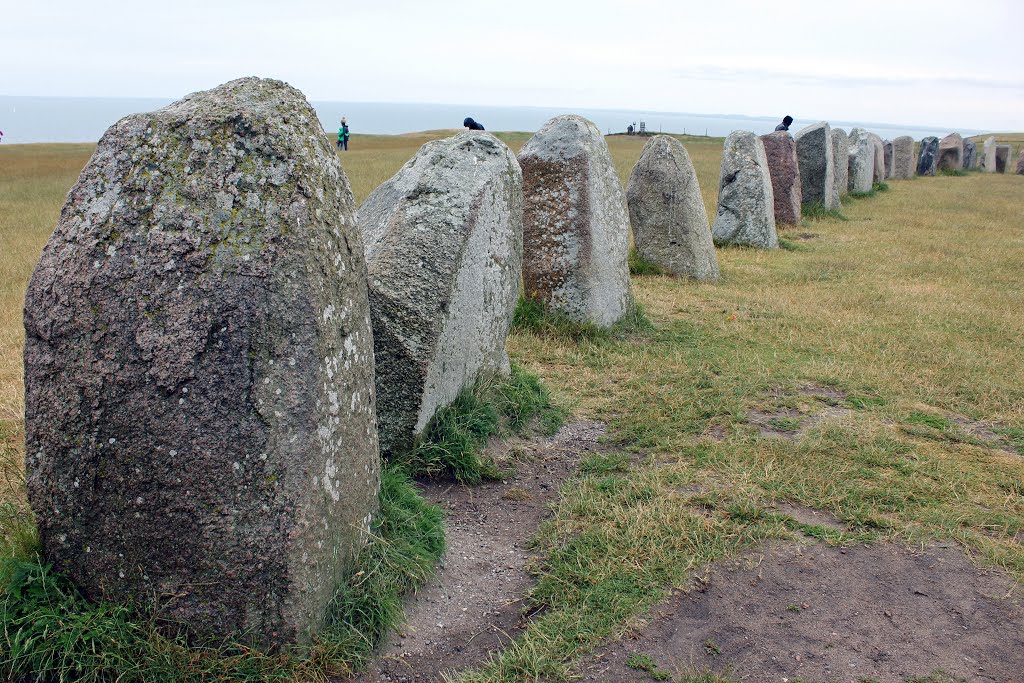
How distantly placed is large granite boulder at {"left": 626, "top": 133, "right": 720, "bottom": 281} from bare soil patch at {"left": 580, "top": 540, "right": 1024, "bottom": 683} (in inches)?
272

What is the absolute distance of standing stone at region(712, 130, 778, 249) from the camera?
13.3 meters

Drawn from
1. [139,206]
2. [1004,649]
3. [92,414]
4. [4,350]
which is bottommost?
[1004,649]

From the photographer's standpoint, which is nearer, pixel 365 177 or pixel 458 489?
pixel 458 489

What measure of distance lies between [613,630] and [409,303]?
2.20 metres

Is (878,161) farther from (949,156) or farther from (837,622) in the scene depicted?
(837,622)

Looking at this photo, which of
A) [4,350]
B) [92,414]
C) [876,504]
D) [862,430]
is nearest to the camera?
[92,414]

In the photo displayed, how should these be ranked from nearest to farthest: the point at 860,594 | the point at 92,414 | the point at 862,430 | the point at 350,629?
the point at 92,414
the point at 350,629
the point at 860,594
the point at 862,430

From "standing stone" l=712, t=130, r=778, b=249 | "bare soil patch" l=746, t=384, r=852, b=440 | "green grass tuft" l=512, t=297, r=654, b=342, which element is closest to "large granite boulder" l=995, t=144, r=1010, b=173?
"standing stone" l=712, t=130, r=778, b=249

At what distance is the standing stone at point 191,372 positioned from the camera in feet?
9.70

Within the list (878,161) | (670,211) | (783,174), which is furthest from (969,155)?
(670,211)

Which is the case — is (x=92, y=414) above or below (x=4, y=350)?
above

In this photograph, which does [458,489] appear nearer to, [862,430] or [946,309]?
[862,430]

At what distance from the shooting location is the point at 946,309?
9320mm

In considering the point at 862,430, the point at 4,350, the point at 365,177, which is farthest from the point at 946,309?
the point at 365,177
